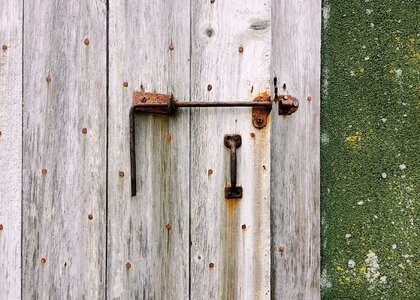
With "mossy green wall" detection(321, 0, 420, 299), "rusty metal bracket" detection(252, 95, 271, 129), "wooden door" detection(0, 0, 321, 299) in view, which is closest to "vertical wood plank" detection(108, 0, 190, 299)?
"wooden door" detection(0, 0, 321, 299)

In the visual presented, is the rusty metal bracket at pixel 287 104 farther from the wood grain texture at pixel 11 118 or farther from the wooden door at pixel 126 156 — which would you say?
the wood grain texture at pixel 11 118

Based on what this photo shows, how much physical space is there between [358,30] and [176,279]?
700mm

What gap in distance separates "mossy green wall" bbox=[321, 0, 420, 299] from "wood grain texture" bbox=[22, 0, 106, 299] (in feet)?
1.77

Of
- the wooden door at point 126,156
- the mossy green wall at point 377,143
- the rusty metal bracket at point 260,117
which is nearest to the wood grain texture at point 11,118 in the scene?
the wooden door at point 126,156

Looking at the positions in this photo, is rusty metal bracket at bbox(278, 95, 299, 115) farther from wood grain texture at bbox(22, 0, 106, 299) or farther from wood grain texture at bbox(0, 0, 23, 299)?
wood grain texture at bbox(0, 0, 23, 299)

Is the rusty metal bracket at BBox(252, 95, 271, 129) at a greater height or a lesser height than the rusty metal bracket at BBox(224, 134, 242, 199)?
greater

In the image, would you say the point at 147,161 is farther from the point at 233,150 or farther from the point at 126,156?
the point at 233,150

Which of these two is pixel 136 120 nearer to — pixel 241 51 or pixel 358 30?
pixel 241 51

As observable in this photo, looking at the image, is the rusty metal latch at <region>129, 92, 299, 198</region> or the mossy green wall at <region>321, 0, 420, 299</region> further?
the mossy green wall at <region>321, 0, 420, 299</region>

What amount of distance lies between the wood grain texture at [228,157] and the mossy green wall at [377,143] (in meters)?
0.21

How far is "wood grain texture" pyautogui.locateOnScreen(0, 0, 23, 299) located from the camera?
38.4 inches

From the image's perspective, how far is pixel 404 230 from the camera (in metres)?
1.05

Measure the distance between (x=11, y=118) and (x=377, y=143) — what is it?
32.4 inches

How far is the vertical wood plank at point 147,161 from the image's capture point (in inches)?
38.1
